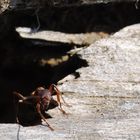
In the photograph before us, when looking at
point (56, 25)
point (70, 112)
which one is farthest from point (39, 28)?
point (70, 112)

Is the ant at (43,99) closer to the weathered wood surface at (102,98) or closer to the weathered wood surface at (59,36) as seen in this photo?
the weathered wood surface at (102,98)

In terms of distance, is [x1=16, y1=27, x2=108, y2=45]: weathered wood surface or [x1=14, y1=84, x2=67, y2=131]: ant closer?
[x1=14, y1=84, x2=67, y2=131]: ant

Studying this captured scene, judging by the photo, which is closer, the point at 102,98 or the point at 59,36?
the point at 102,98

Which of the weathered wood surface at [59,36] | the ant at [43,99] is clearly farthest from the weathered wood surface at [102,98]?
the weathered wood surface at [59,36]

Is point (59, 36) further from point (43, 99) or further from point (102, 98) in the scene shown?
point (102, 98)

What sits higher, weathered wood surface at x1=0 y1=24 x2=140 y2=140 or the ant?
weathered wood surface at x1=0 y1=24 x2=140 y2=140

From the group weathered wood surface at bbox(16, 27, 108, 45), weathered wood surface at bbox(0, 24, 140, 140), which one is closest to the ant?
weathered wood surface at bbox(0, 24, 140, 140)

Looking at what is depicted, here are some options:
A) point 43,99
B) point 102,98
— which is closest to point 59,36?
point 43,99

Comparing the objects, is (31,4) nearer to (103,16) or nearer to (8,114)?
(103,16)

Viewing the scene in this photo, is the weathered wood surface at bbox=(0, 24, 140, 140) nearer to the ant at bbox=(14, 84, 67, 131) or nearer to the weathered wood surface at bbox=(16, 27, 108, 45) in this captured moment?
the ant at bbox=(14, 84, 67, 131)
